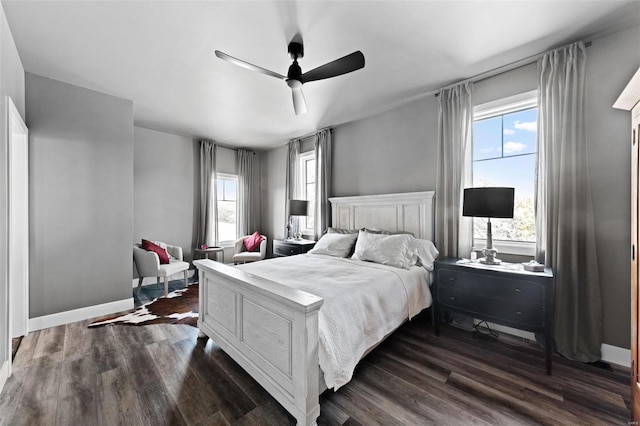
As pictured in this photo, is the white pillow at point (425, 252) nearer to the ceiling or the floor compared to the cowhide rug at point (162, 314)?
nearer to the ceiling

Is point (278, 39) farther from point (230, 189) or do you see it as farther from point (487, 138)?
point (230, 189)

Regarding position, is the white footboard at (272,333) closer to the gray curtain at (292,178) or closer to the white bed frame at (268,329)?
the white bed frame at (268,329)

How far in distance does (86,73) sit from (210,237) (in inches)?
127

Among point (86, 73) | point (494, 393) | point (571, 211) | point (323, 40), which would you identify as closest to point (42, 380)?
point (86, 73)

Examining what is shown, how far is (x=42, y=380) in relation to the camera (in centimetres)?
202

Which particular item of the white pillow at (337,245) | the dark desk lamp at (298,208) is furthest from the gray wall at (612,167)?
the dark desk lamp at (298,208)

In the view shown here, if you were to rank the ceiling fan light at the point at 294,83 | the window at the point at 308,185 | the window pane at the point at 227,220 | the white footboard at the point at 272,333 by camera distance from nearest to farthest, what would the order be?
1. the white footboard at the point at 272,333
2. the ceiling fan light at the point at 294,83
3. the window at the point at 308,185
4. the window pane at the point at 227,220

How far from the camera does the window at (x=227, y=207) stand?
579cm

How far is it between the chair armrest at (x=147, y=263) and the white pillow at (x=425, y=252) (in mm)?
3628

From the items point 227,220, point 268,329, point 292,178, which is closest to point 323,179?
point 292,178

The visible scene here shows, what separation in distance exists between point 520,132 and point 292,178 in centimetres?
374

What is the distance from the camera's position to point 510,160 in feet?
9.43

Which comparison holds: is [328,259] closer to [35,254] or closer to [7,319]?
[7,319]

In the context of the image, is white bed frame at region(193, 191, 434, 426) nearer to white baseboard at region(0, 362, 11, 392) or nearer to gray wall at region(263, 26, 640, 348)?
white baseboard at region(0, 362, 11, 392)
